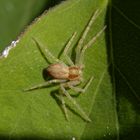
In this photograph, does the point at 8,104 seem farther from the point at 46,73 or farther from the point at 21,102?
the point at 46,73

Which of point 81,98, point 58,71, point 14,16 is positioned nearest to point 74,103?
point 81,98

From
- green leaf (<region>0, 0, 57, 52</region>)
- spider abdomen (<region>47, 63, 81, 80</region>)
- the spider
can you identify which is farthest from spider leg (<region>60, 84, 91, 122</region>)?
green leaf (<region>0, 0, 57, 52</region>)

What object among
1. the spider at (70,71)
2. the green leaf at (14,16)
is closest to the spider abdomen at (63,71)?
the spider at (70,71)

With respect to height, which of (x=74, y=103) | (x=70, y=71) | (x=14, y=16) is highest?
(x=14, y=16)

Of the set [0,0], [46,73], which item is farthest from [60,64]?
[0,0]

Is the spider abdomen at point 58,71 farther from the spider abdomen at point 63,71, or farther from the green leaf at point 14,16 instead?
the green leaf at point 14,16

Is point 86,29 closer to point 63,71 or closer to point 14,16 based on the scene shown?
point 63,71
